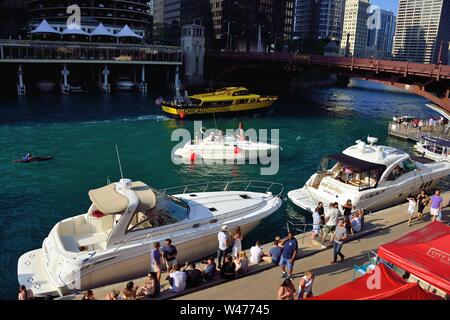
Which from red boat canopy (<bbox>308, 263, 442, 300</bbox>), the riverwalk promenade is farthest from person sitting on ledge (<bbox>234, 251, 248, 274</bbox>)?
red boat canopy (<bbox>308, 263, 442, 300</bbox>)

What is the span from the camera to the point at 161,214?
51.3 ft

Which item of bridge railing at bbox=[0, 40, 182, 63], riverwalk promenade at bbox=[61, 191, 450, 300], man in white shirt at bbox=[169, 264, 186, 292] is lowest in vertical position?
riverwalk promenade at bbox=[61, 191, 450, 300]

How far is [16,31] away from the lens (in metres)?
120

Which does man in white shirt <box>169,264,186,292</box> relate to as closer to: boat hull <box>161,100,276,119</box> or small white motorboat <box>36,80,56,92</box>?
boat hull <box>161,100,276,119</box>

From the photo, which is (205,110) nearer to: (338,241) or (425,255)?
(338,241)

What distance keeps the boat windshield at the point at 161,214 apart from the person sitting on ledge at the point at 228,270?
10.1ft

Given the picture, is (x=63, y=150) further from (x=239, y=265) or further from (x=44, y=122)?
(x=239, y=265)

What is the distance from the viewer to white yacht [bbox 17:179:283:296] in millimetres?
13680

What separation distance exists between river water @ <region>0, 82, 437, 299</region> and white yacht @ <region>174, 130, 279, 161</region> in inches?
42.2

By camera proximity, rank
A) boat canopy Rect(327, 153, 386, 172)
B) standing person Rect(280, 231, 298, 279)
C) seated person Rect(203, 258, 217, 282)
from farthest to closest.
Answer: boat canopy Rect(327, 153, 386, 172) → standing person Rect(280, 231, 298, 279) → seated person Rect(203, 258, 217, 282)

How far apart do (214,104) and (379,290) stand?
45666 millimetres

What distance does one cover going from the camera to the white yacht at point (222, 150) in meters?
32.5

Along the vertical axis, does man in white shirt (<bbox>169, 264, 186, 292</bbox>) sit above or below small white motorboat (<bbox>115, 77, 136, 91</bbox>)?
below
